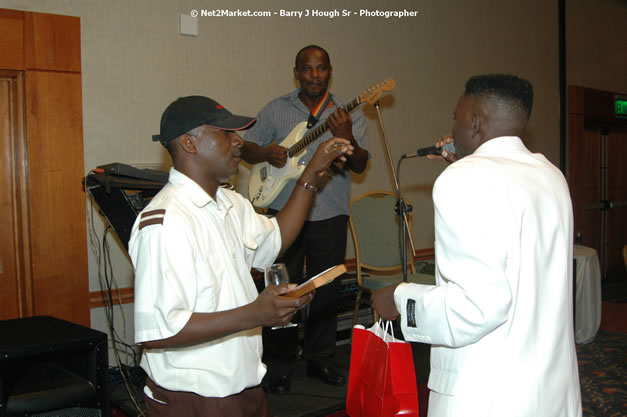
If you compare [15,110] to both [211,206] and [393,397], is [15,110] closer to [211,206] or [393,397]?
[211,206]

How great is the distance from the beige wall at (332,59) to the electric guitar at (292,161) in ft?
2.76

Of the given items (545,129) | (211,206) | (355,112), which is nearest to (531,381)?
(211,206)

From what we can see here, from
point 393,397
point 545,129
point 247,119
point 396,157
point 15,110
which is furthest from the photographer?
point 545,129

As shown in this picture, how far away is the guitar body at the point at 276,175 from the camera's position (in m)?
3.65

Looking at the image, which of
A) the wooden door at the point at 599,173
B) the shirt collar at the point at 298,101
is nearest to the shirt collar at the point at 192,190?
the shirt collar at the point at 298,101

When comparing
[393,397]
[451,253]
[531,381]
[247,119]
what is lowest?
[393,397]

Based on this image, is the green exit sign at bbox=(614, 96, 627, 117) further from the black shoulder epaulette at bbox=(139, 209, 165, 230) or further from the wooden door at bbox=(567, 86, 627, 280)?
the black shoulder epaulette at bbox=(139, 209, 165, 230)

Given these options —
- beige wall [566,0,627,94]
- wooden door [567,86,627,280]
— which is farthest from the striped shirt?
beige wall [566,0,627,94]

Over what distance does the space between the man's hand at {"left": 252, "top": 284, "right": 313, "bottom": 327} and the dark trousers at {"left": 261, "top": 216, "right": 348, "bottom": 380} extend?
2.10 metres

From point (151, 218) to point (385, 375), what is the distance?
88cm

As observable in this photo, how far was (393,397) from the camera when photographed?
1.84 meters

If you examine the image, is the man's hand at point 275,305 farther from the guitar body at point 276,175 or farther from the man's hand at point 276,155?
the man's hand at point 276,155

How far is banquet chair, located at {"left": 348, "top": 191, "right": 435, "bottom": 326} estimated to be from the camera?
455 centimetres

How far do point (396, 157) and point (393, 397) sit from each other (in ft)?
13.0
